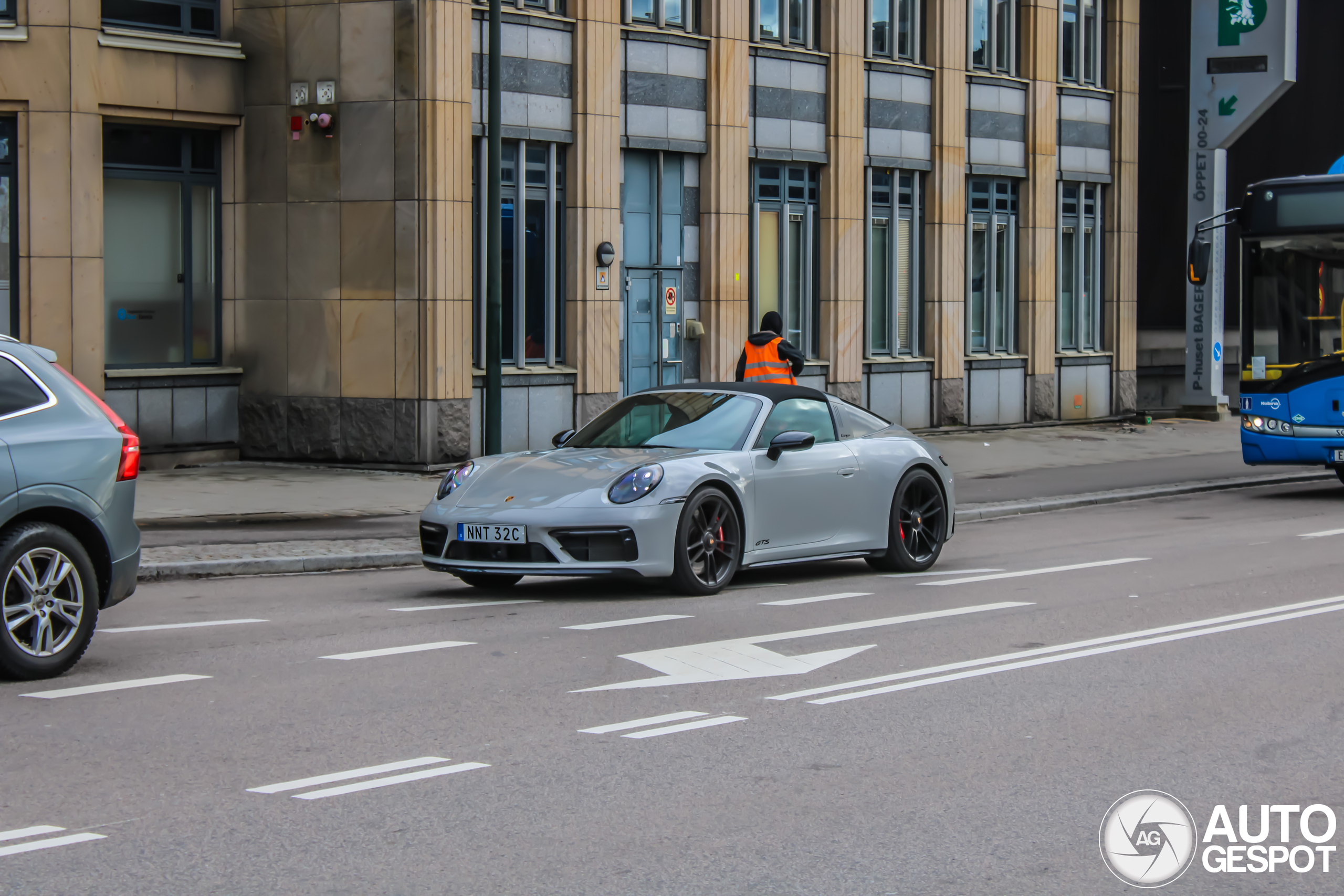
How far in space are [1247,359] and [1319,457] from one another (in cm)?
119

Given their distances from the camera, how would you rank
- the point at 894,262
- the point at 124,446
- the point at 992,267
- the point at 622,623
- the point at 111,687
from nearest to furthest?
the point at 111,687
the point at 124,446
the point at 622,623
the point at 894,262
the point at 992,267

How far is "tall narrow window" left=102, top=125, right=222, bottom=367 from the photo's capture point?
776 inches

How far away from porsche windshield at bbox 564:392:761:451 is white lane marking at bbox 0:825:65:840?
246 inches

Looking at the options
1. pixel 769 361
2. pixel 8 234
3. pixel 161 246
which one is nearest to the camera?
pixel 769 361

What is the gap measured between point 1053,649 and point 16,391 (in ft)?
16.5

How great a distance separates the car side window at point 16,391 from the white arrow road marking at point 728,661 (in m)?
2.79

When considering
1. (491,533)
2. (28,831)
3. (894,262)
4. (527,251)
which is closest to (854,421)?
(491,533)

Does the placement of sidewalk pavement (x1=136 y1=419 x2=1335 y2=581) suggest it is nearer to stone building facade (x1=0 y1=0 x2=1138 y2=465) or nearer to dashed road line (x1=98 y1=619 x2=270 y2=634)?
stone building facade (x1=0 y1=0 x2=1138 y2=465)

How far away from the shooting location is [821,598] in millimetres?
10820

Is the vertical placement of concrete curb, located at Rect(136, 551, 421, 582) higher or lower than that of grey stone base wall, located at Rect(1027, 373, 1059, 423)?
lower

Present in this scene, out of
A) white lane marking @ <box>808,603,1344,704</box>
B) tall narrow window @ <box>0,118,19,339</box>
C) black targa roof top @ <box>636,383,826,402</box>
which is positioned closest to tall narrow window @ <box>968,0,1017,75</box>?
tall narrow window @ <box>0,118,19,339</box>

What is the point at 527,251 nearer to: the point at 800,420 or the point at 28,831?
the point at 800,420

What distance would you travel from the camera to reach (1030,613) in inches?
400

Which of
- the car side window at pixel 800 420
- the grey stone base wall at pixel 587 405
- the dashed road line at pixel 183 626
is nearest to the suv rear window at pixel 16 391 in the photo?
the dashed road line at pixel 183 626
